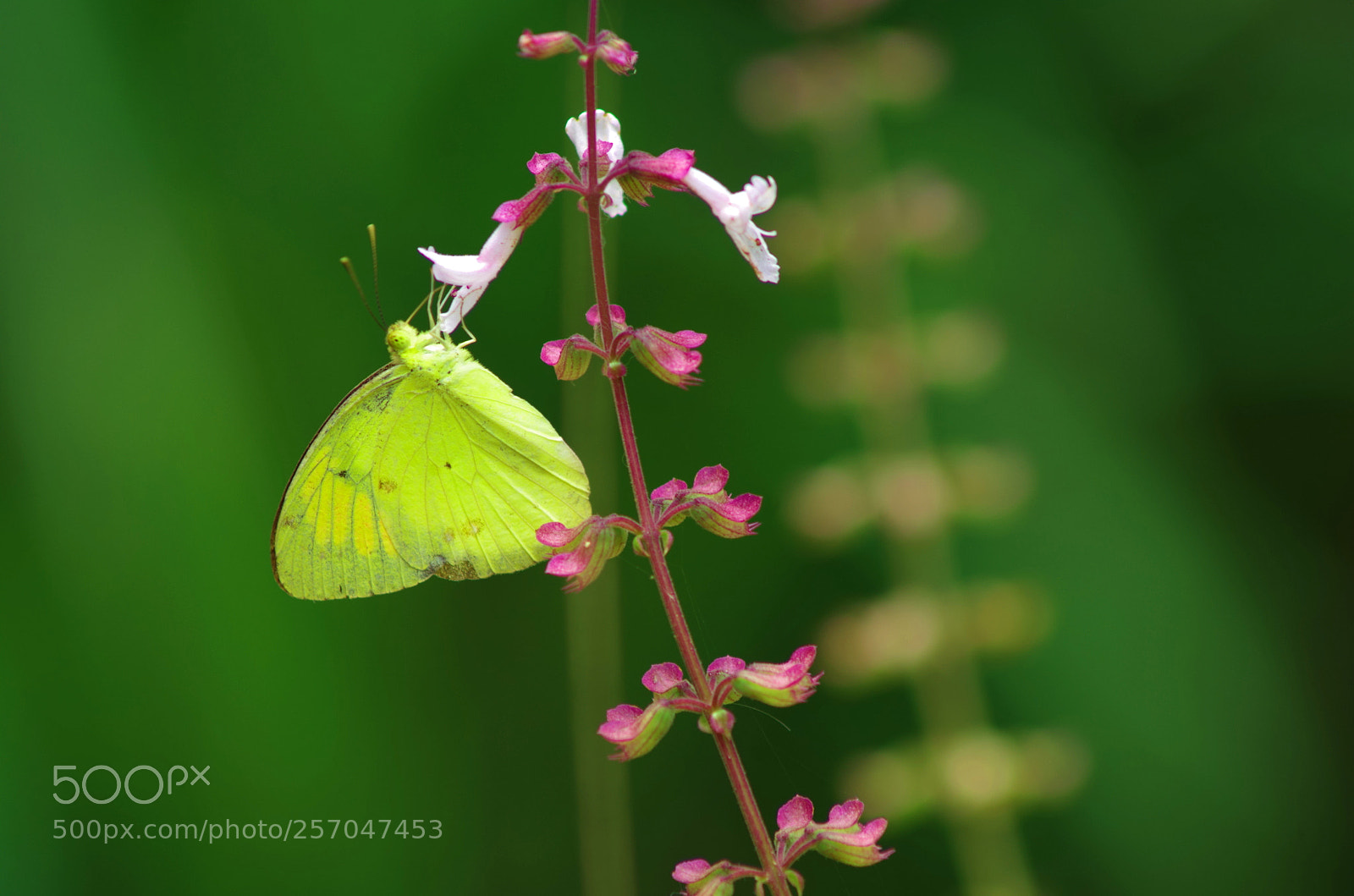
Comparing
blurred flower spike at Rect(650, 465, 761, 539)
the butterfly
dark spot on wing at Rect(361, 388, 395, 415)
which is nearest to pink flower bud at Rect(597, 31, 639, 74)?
blurred flower spike at Rect(650, 465, 761, 539)

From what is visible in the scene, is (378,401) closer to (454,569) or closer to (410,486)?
(410,486)

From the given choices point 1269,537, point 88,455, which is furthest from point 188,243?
point 1269,537

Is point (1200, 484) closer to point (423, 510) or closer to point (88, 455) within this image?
point (423, 510)

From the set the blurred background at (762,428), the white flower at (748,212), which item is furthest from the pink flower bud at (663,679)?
the blurred background at (762,428)

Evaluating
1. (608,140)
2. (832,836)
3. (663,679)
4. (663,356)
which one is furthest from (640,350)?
(832,836)

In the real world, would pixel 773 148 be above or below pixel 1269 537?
above

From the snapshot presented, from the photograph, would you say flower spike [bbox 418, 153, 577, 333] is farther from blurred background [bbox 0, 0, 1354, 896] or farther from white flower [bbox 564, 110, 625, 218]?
blurred background [bbox 0, 0, 1354, 896]

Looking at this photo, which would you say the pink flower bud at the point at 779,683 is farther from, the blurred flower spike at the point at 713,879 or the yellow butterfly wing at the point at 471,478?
the yellow butterfly wing at the point at 471,478
